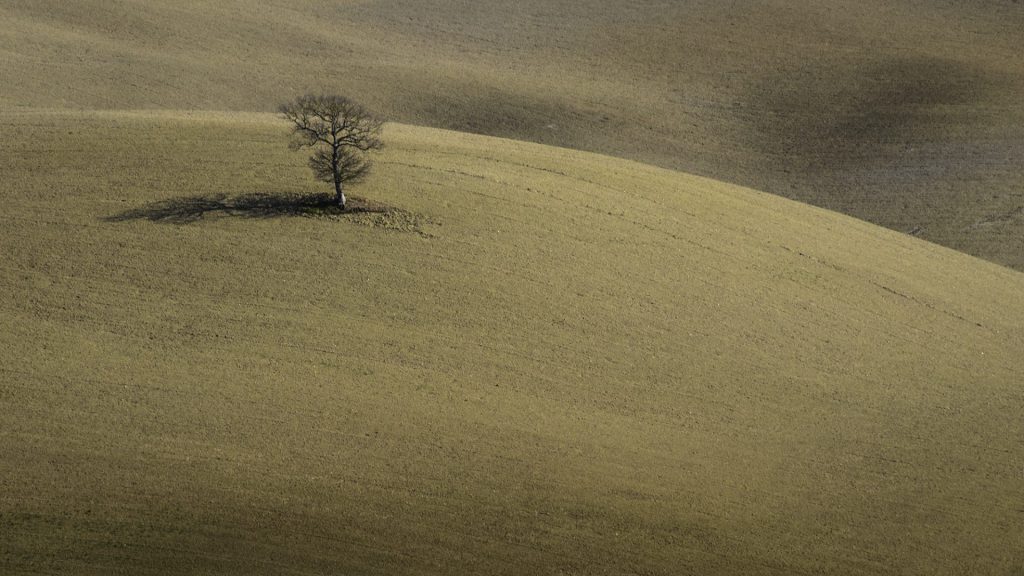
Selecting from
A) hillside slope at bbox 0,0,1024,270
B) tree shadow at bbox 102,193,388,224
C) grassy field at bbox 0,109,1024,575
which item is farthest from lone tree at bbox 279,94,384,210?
hillside slope at bbox 0,0,1024,270

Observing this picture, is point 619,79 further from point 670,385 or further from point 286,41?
point 670,385

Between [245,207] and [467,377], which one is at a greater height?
[245,207]

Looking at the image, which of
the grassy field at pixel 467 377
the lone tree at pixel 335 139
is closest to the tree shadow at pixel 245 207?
the grassy field at pixel 467 377

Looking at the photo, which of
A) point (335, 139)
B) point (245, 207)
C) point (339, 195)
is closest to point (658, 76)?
point (339, 195)

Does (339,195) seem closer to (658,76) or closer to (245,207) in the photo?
(245,207)

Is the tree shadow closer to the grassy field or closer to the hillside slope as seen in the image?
the grassy field

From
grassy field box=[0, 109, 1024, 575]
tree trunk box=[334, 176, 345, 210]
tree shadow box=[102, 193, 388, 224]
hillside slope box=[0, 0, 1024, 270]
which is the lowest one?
grassy field box=[0, 109, 1024, 575]
